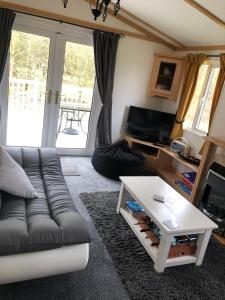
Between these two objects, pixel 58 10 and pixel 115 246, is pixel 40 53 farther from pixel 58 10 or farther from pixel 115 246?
pixel 115 246

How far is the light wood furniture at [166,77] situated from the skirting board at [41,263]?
3.19 m

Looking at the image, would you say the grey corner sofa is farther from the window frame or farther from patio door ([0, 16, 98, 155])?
the window frame

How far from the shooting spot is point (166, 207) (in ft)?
7.58

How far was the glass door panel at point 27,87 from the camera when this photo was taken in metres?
3.76

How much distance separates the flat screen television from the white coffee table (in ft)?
5.85

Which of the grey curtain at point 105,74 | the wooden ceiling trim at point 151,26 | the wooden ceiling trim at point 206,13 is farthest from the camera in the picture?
the grey curtain at point 105,74

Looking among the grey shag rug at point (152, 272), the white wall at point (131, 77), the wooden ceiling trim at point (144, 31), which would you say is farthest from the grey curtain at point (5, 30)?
the grey shag rug at point (152, 272)

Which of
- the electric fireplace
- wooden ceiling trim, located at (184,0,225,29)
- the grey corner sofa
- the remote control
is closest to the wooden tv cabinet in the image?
the electric fireplace

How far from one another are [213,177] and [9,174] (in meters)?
2.12

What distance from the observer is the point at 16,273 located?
5.16 feet

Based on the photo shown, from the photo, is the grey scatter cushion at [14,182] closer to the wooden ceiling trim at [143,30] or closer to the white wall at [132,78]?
the white wall at [132,78]

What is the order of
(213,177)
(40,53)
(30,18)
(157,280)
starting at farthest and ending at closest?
(40,53) < (30,18) < (213,177) < (157,280)

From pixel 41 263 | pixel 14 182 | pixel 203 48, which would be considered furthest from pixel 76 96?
pixel 41 263

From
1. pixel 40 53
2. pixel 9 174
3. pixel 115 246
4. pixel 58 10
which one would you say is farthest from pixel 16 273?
pixel 58 10
